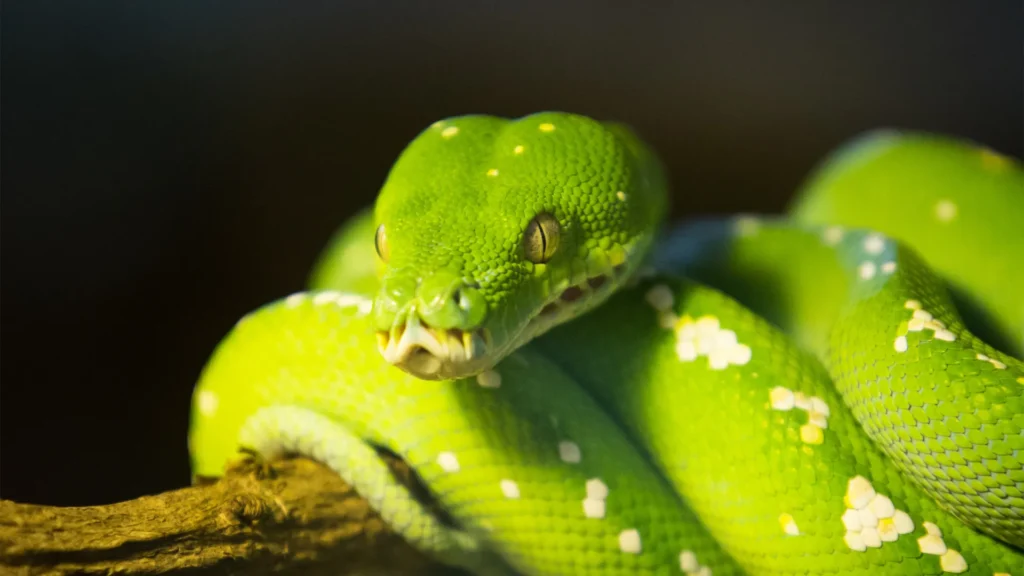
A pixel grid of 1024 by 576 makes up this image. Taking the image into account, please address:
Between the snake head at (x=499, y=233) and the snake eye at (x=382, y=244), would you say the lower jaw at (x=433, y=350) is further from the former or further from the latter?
the snake eye at (x=382, y=244)

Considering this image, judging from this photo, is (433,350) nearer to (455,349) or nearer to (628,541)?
(455,349)

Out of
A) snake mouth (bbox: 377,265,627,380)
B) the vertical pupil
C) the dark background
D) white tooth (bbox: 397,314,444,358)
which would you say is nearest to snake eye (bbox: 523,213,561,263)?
the vertical pupil

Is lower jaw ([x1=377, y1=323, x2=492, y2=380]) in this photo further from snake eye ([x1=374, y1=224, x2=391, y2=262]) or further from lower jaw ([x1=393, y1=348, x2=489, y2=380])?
snake eye ([x1=374, y1=224, x2=391, y2=262])

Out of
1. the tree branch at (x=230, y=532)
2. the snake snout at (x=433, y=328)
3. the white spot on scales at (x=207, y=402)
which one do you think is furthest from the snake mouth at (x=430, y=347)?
the white spot on scales at (x=207, y=402)

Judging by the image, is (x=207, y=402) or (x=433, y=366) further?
(x=207, y=402)

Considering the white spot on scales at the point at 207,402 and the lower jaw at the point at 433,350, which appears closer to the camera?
the lower jaw at the point at 433,350

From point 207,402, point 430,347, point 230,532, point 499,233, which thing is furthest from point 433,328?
point 207,402
